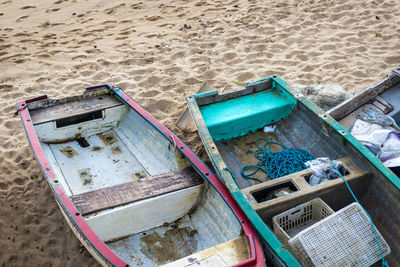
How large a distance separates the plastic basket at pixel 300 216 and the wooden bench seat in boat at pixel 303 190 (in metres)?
0.07

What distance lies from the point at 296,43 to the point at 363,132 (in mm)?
3605

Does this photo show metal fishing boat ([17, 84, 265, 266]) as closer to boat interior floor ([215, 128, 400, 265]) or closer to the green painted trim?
the green painted trim

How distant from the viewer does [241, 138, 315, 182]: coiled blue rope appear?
3.98 m

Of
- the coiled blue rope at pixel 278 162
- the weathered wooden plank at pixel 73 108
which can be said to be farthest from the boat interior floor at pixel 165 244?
the weathered wooden plank at pixel 73 108

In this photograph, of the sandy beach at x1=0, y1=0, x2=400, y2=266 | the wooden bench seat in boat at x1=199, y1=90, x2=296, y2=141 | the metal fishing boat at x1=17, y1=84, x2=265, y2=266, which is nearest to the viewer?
the metal fishing boat at x1=17, y1=84, x2=265, y2=266

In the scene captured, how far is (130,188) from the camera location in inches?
146

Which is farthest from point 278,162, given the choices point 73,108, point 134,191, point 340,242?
point 73,108

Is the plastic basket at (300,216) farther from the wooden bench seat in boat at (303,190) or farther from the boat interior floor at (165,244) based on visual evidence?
the boat interior floor at (165,244)

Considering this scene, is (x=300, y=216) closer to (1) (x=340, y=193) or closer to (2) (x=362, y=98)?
(1) (x=340, y=193)

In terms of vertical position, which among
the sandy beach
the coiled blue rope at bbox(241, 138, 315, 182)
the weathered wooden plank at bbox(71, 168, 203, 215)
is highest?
the weathered wooden plank at bbox(71, 168, 203, 215)

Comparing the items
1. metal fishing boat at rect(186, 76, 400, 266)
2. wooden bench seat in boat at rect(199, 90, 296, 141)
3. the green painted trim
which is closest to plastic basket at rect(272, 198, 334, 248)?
metal fishing boat at rect(186, 76, 400, 266)

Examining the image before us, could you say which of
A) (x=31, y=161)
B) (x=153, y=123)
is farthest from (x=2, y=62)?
(x=153, y=123)

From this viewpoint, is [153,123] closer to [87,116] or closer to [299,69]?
[87,116]

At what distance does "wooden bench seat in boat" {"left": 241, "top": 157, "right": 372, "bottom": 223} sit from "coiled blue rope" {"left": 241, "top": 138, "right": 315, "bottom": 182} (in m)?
0.32
